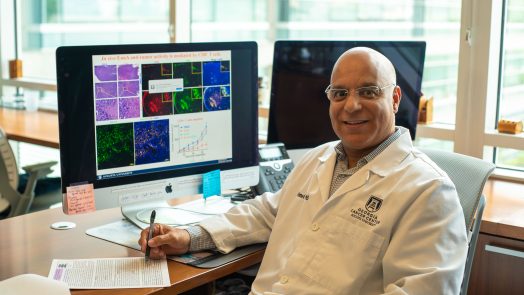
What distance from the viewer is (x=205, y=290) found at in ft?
6.97

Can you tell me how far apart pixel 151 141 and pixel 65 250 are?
41 centimetres

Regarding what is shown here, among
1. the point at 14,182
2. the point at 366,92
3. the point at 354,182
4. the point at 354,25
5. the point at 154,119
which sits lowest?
the point at 14,182

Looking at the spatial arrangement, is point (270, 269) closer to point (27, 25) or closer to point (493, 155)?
point (493, 155)

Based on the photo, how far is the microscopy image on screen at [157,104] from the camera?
216 centimetres

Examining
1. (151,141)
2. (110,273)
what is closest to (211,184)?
(151,141)

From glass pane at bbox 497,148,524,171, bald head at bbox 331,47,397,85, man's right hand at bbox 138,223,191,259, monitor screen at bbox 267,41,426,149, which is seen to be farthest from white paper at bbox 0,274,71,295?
glass pane at bbox 497,148,524,171

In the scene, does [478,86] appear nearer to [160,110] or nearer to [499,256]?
[499,256]

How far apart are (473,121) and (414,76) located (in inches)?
18.2

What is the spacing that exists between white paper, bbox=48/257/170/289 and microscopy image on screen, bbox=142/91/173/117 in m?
0.47

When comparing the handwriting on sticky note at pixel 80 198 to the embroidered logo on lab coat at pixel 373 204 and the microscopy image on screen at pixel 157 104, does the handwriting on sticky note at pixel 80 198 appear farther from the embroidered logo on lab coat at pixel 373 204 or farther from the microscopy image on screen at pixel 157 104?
the embroidered logo on lab coat at pixel 373 204

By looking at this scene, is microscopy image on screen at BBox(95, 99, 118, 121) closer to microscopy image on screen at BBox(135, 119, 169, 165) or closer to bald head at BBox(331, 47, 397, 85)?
microscopy image on screen at BBox(135, 119, 169, 165)

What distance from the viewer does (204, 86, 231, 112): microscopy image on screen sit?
229 cm

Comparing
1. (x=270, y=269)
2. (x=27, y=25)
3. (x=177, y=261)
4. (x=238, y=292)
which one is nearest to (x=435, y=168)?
(x=270, y=269)

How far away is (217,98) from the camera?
2316mm
